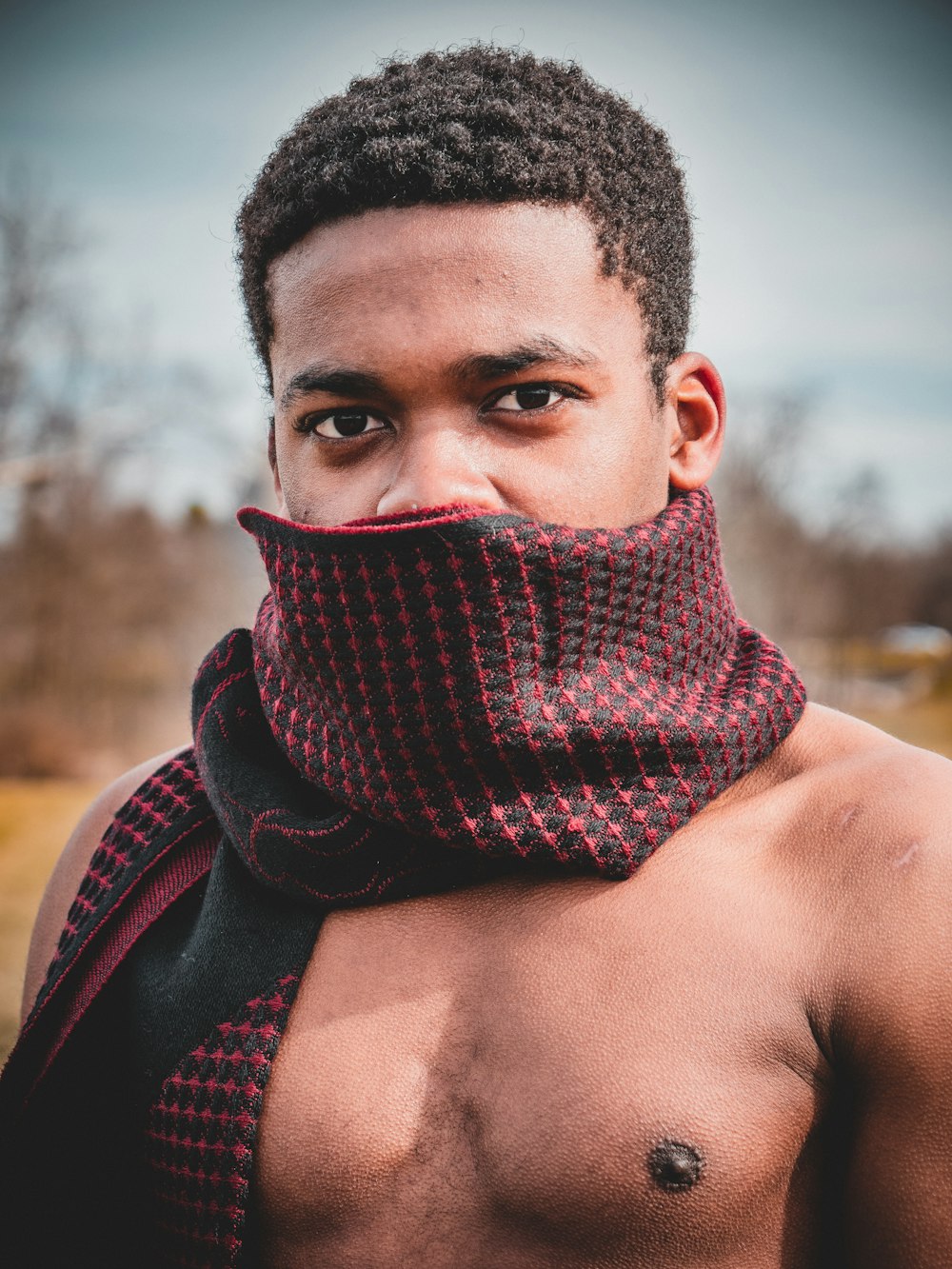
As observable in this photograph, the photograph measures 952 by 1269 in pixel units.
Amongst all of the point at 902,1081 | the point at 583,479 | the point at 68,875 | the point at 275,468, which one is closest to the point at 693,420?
the point at 583,479

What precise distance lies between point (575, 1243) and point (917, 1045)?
0.54 metres

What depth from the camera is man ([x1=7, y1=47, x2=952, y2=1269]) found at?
129cm

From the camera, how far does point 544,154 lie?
5.19ft

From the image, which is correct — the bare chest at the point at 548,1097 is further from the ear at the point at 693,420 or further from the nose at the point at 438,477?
the ear at the point at 693,420

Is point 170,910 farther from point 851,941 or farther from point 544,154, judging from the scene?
point 544,154

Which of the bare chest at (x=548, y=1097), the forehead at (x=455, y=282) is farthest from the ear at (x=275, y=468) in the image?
the bare chest at (x=548, y=1097)

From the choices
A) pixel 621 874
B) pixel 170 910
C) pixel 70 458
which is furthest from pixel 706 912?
pixel 70 458

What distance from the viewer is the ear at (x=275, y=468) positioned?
6.02ft

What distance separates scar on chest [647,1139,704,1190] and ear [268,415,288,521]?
123 cm

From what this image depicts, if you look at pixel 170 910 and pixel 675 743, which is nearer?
pixel 675 743

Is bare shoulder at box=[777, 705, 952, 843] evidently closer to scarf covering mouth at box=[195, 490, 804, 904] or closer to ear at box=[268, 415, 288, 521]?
scarf covering mouth at box=[195, 490, 804, 904]

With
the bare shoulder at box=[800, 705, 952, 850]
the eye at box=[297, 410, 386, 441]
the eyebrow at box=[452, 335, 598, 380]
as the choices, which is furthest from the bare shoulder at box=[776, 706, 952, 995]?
the eye at box=[297, 410, 386, 441]

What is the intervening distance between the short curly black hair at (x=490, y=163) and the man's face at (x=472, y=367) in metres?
0.04

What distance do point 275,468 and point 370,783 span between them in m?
0.77
